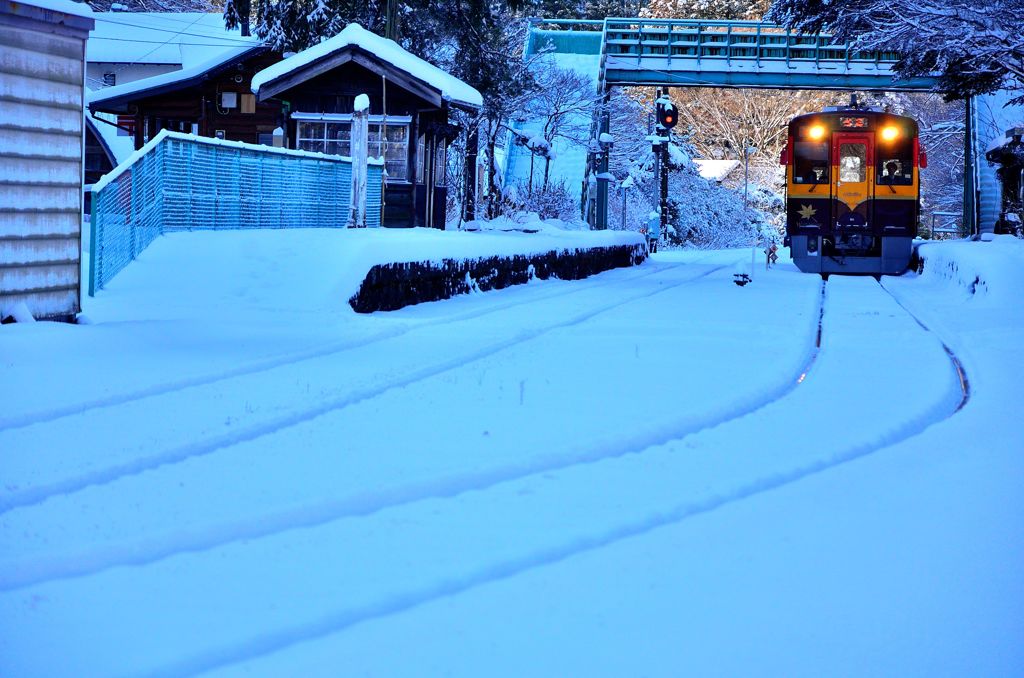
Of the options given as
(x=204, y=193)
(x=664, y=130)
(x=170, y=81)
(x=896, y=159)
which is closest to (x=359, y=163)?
(x=204, y=193)

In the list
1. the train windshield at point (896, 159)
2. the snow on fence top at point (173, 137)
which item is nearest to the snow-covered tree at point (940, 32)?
the train windshield at point (896, 159)

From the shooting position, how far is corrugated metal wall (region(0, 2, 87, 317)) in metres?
10.0

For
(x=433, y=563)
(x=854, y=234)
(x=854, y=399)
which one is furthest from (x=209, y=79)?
(x=433, y=563)

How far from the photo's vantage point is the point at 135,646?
3.07 m

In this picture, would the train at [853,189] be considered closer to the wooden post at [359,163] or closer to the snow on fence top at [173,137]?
the snow on fence top at [173,137]

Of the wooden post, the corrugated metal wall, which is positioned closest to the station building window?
the wooden post

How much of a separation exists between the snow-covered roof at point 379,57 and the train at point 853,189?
642cm

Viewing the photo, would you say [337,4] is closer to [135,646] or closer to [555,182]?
[555,182]

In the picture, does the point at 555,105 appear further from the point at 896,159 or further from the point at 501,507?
the point at 501,507

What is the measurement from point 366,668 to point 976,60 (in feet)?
72.4

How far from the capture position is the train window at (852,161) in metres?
25.0

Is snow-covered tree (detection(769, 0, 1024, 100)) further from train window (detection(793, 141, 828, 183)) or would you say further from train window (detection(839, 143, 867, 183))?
train window (detection(793, 141, 828, 183))

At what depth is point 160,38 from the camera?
52.7m

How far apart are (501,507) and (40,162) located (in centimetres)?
712
